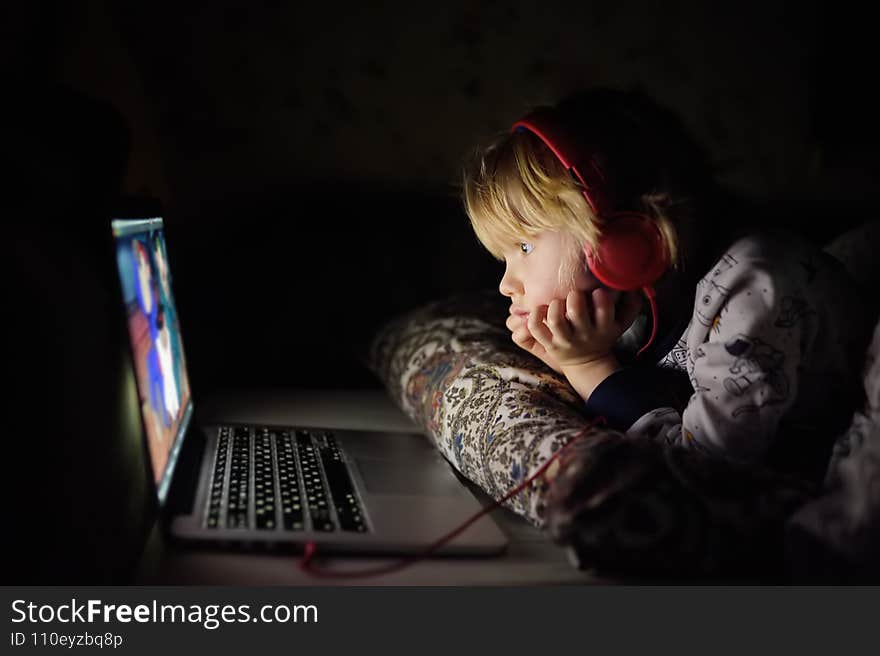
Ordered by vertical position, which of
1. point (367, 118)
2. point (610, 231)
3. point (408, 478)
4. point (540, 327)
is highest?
point (367, 118)

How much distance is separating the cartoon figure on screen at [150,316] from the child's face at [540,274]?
1.40 feet

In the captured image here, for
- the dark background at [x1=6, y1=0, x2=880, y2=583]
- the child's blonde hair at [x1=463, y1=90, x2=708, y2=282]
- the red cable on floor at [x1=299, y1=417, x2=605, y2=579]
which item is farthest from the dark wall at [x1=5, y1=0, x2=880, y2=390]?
the red cable on floor at [x1=299, y1=417, x2=605, y2=579]

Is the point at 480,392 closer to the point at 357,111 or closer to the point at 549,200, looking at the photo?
the point at 549,200

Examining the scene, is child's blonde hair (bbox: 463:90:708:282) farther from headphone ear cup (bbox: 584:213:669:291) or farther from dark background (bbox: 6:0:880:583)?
dark background (bbox: 6:0:880:583)

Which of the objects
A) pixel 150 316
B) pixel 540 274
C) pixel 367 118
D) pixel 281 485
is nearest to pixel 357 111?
pixel 367 118

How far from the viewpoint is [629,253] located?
790mm

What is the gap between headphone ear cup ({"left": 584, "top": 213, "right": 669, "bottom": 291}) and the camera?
788mm

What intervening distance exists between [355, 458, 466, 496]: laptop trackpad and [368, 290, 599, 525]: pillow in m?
0.03

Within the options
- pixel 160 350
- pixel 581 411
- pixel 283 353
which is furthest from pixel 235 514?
pixel 283 353

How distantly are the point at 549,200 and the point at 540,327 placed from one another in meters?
0.16

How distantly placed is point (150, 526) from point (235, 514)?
0.08 m

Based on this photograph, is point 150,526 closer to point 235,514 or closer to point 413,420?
point 235,514

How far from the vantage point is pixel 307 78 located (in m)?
1.46

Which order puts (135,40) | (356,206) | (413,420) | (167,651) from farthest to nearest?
A: 1. (356,206)
2. (135,40)
3. (413,420)
4. (167,651)
